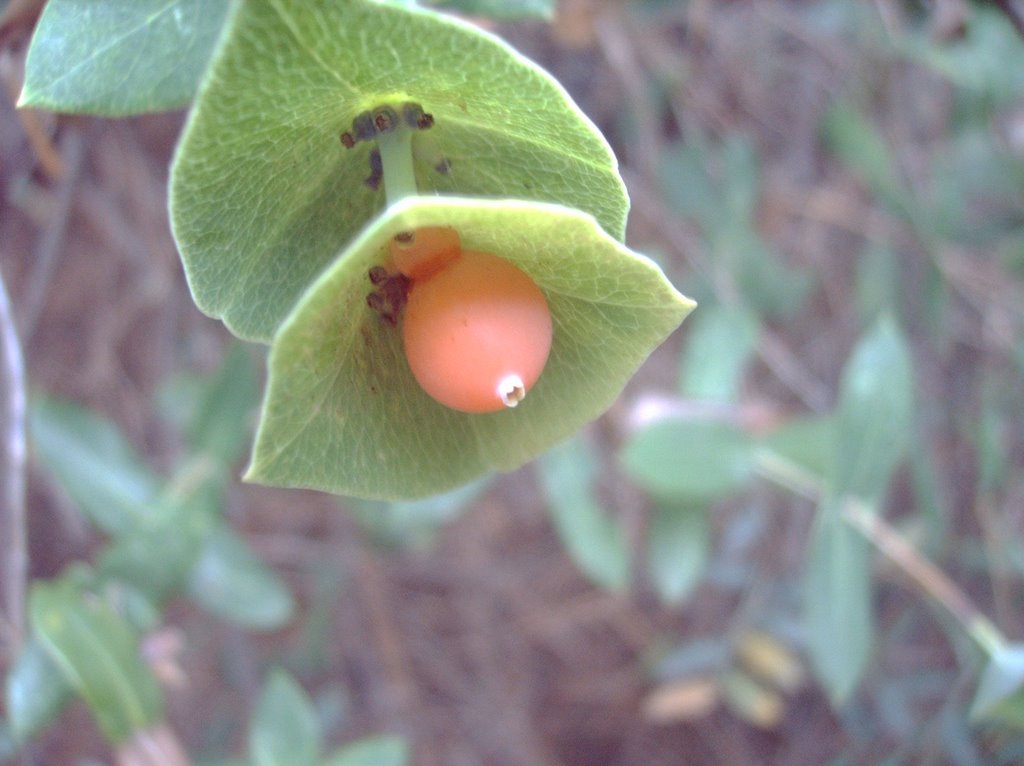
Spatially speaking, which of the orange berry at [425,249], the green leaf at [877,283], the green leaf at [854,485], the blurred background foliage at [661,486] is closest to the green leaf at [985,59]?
the blurred background foliage at [661,486]

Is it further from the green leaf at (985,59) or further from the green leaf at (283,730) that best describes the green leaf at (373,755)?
the green leaf at (985,59)

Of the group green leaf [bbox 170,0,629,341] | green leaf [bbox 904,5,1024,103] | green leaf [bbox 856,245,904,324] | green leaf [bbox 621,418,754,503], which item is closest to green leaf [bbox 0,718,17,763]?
green leaf [bbox 621,418,754,503]

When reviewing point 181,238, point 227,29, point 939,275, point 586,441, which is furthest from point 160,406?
point 939,275

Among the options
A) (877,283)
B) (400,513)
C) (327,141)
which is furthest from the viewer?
(877,283)

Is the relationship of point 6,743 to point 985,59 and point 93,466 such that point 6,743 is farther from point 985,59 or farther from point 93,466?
point 985,59

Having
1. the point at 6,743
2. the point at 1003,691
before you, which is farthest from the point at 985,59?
the point at 6,743

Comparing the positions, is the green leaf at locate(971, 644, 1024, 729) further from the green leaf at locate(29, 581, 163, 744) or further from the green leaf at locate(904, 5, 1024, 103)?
the green leaf at locate(904, 5, 1024, 103)
